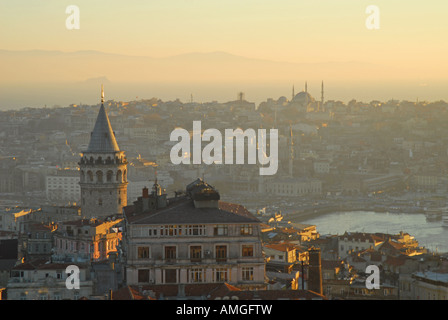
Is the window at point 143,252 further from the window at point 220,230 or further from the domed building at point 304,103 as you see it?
the domed building at point 304,103

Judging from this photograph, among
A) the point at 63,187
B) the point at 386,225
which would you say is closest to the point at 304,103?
the point at 63,187

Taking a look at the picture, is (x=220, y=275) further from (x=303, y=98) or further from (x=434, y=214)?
(x=303, y=98)

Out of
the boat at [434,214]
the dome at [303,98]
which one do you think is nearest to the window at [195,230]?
the boat at [434,214]

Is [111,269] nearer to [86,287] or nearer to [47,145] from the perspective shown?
[86,287]

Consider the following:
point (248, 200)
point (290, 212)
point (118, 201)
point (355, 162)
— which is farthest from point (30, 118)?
point (118, 201)

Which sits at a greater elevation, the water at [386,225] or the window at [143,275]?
the window at [143,275]

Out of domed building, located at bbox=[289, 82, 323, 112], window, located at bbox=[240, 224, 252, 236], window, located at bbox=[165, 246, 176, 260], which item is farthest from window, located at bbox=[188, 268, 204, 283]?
domed building, located at bbox=[289, 82, 323, 112]

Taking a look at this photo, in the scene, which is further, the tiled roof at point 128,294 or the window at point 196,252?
the window at point 196,252
